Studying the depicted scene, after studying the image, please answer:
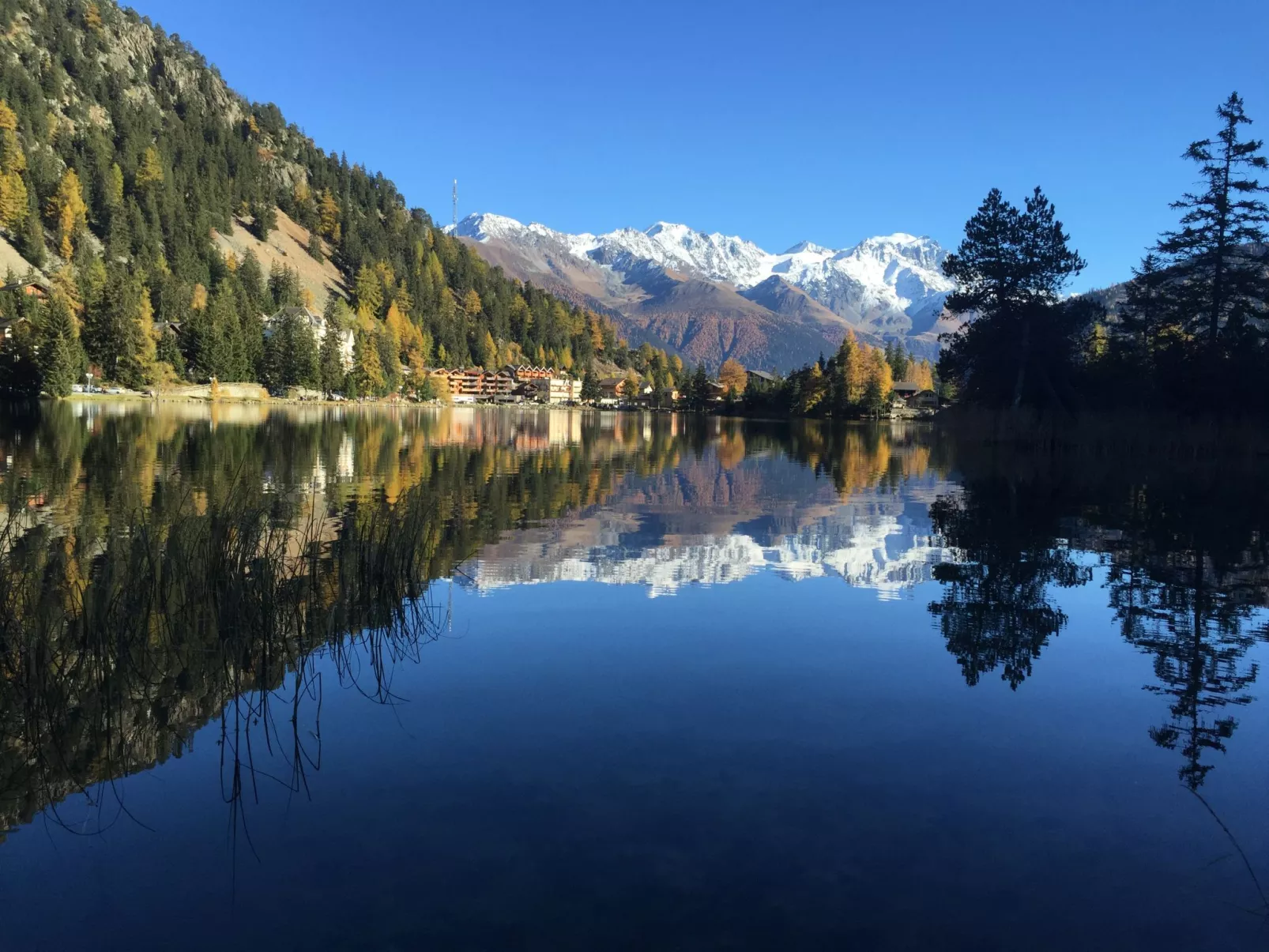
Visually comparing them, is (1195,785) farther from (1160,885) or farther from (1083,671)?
(1083,671)

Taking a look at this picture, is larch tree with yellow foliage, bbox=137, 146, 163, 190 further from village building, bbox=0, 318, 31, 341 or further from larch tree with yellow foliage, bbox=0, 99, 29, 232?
village building, bbox=0, 318, 31, 341

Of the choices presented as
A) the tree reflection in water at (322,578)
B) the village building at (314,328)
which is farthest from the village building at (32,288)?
the tree reflection in water at (322,578)

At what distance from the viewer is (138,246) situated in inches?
5438

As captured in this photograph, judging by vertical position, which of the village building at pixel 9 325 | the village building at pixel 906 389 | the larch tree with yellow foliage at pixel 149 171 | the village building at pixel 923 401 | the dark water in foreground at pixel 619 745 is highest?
the larch tree with yellow foliage at pixel 149 171

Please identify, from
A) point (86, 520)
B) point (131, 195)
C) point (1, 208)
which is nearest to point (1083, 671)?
point (86, 520)

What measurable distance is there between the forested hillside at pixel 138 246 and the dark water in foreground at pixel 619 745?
79645 millimetres

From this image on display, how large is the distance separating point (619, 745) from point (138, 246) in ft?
522

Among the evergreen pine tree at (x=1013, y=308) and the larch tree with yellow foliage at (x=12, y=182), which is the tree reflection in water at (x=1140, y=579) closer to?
the evergreen pine tree at (x=1013, y=308)

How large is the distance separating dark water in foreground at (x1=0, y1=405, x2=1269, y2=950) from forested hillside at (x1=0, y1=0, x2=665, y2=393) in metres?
79.6

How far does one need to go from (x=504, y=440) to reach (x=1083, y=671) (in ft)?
158

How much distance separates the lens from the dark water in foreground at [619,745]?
5023mm

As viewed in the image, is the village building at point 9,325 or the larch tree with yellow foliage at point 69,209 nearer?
the village building at point 9,325

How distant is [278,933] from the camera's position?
4723 mm

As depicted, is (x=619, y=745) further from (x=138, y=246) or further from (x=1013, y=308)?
(x=138, y=246)
